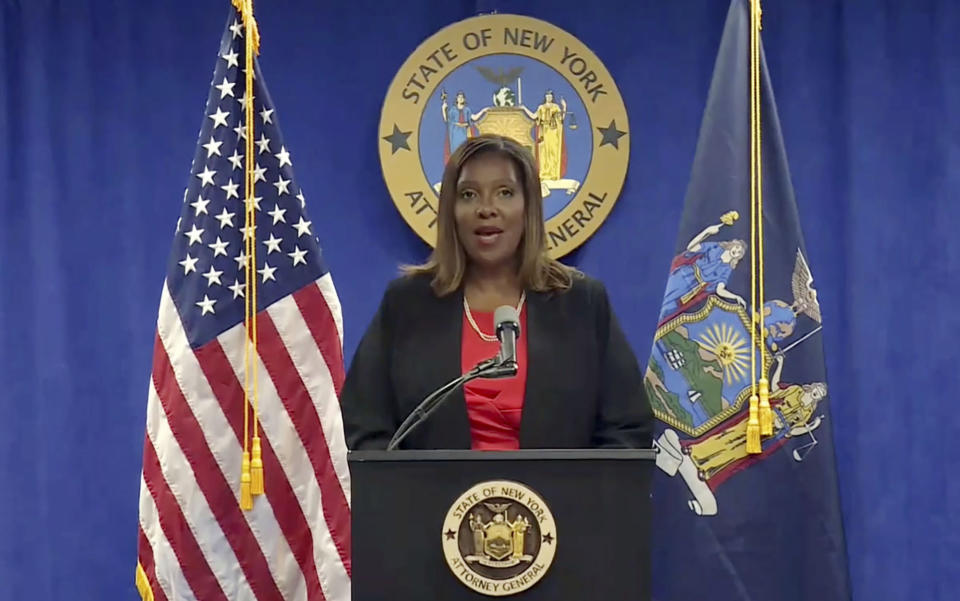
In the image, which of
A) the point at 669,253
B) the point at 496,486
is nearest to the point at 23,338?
the point at 669,253

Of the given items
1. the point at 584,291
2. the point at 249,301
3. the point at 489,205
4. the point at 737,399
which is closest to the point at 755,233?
the point at 737,399

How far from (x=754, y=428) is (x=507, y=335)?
50.7 inches

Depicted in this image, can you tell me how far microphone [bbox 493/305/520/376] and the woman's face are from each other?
1.20ft

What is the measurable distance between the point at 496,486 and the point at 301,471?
1.38 m

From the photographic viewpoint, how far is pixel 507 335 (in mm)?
1729

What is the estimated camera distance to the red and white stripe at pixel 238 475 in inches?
115

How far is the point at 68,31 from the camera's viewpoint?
347 centimetres

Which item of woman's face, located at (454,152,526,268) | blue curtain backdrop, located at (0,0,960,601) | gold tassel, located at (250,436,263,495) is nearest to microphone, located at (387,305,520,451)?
woman's face, located at (454,152,526,268)

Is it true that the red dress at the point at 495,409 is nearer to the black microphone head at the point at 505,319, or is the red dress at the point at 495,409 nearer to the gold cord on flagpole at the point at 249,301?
the black microphone head at the point at 505,319

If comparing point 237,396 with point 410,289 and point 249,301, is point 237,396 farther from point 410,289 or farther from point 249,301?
point 410,289

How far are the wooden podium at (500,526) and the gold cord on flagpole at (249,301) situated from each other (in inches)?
48.6

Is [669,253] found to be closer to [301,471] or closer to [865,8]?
[865,8]

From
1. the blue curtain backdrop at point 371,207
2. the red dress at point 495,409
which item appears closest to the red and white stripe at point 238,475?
the blue curtain backdrop at point 371,207

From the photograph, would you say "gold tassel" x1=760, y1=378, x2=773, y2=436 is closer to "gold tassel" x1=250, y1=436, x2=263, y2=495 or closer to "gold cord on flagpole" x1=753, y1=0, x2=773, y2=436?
"gold cord on flagpole" x1=753, y1=0, x2=773, y2=436
